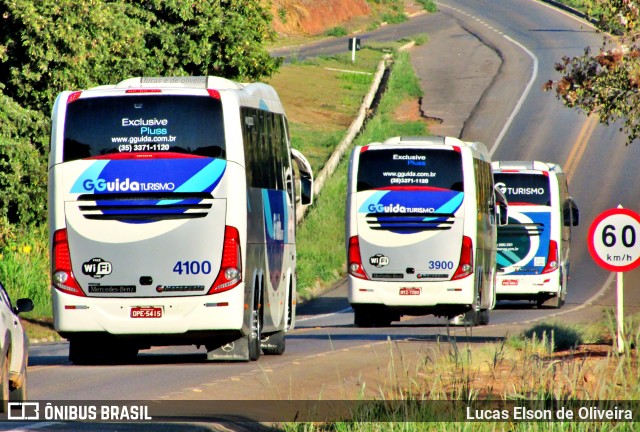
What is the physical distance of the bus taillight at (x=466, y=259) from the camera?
86.9 ft

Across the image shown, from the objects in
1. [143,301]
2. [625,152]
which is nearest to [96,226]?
[143,301]

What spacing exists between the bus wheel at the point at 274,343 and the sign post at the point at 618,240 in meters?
5.73

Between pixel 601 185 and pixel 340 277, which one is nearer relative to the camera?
pixel 340 277

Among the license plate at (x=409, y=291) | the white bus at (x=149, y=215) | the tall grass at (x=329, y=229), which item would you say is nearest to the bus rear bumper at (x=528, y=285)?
the tall grass at (x=329, y=229)

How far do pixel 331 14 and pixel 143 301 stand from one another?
85714 millimetres

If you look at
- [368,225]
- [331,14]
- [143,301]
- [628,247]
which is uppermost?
[628,247]

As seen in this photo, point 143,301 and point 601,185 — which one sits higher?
point 143,301

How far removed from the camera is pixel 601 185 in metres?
55.1

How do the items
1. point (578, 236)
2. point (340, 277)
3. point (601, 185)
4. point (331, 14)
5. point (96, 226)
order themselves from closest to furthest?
Result: point (96, 226)
point (340, 277)
point (578, 236)
point (601, 185)
point (331, 14)

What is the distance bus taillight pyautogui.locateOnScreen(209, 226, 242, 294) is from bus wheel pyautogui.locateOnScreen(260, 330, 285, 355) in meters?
2.89

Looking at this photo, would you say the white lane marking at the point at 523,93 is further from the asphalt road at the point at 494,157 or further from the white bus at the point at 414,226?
the white bus at the point at 414,226

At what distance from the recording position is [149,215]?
17219mm

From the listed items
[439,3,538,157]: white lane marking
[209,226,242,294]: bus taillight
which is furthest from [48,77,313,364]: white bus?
[439,3,538,157]: white lane marking

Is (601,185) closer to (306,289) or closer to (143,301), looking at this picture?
(306,289)
